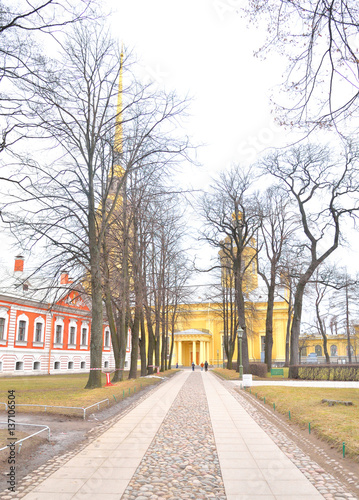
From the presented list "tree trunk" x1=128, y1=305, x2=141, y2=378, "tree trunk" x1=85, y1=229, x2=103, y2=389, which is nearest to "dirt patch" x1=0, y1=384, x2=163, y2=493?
"tree trunk" x1=85, y1=229, x2=103, y2=389

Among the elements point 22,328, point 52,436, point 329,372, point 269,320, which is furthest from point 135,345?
point 22,328

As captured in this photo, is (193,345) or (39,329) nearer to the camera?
(39,329)

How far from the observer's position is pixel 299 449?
8.06 m

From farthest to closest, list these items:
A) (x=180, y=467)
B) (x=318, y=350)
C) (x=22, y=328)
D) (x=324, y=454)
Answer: (x=318, y=350) < (x=22, y=328) < (x=324, y=454) < (x=180, y=467)

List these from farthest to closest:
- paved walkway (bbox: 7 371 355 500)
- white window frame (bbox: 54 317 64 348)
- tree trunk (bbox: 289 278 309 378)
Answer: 1. white window frame (bbox: 54 317 64 348)
2. tree trunk (bbox: 289 278 309 378)
3. paved walkway (bbox: 7 371 355 500)

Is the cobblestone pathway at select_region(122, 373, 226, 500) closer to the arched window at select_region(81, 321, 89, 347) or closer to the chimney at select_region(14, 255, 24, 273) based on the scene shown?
the chimney at select_region(14, 255, 24, 273)

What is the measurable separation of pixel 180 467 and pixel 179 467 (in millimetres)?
15

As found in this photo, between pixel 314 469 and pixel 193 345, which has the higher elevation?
pixel 193 345

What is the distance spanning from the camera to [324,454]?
25.4 ft

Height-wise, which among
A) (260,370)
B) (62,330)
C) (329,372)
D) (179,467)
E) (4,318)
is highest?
(4,318)

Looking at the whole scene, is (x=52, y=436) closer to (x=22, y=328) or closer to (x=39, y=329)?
(x=22, y=328)

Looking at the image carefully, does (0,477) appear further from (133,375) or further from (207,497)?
(133,375)

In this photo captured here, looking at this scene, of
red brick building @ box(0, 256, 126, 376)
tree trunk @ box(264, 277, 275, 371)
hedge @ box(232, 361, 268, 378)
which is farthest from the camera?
red brick building @ box(0, 256, 126, 376)

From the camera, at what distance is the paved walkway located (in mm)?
5328
